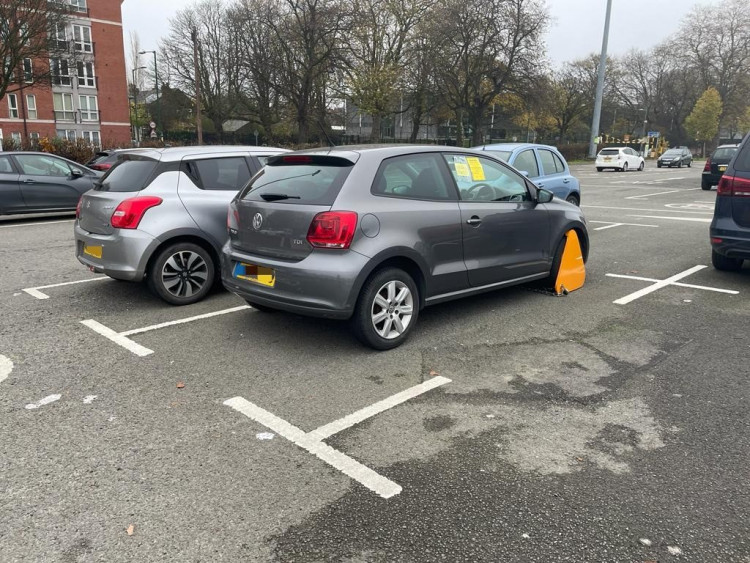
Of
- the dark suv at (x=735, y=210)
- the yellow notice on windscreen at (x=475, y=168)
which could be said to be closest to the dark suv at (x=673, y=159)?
the dark suv at (x=735, y=210)

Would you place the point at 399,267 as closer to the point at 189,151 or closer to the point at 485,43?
the point at 189,151

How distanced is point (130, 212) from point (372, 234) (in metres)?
2.75

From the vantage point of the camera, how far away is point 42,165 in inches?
494

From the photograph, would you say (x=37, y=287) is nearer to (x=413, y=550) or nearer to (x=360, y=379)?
(x=360, y=379)

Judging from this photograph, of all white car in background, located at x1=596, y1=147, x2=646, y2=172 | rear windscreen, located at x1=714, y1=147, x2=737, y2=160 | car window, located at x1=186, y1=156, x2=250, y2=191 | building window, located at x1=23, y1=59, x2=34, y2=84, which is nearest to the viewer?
car window, located at x1=186, y1=156, x2=250, y2=191

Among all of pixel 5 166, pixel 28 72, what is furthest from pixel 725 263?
pixel 28 72

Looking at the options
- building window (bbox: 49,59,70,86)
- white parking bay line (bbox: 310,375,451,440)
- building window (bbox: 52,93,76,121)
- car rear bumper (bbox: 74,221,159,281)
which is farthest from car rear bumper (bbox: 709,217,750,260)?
building window (bbox: 52,93,76,121)

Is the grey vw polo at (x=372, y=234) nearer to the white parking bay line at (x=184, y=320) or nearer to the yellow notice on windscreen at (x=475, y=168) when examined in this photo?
the yellow notice on windscreen at (x=475, y=168)

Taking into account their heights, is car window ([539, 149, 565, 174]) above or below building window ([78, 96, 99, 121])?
below

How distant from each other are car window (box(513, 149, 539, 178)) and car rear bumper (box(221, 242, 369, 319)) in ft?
20.6

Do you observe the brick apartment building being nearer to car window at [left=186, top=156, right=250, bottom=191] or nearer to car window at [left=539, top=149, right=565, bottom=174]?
car window at [left=539, top=149, right=565, bottom=174]

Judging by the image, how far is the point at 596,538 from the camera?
262 cm

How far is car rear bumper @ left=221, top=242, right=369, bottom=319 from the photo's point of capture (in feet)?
14.7

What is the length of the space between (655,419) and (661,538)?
123 centimetres
